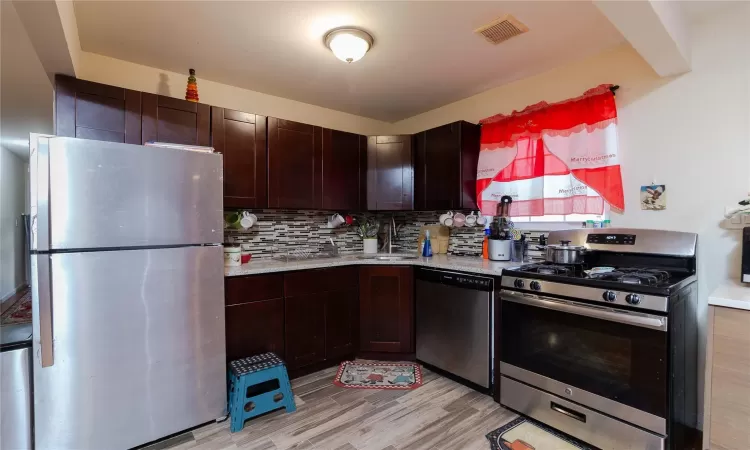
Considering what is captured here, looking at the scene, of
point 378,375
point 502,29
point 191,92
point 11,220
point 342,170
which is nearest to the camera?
point 502,29

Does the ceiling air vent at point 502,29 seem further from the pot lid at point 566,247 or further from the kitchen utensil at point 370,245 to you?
the kitchen utensil at point 370,245

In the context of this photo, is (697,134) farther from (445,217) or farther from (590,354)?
(445,217)

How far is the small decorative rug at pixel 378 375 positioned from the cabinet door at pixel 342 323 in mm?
147

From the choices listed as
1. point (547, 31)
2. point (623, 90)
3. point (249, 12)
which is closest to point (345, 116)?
point (249, 12)

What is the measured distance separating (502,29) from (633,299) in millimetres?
1603

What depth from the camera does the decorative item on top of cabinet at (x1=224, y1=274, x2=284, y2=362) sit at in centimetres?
217

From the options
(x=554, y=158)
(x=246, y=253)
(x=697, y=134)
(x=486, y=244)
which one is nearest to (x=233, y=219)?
(x=246, y=253)

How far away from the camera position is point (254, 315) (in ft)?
7.40

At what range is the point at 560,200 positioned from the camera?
2494 mm

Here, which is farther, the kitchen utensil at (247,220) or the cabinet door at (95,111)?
the kitchen utensil at (247,220)

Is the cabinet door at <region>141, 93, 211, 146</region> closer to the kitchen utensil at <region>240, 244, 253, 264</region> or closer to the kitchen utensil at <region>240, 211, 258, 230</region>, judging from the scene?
the kitchen utensil at <region>240, 211, 258, 230</region>

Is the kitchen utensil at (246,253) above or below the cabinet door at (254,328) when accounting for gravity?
above

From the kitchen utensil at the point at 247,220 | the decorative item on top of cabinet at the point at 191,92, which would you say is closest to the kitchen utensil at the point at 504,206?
the kitchen utensil at the point at 247,220

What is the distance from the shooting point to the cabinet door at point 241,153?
2.41m
